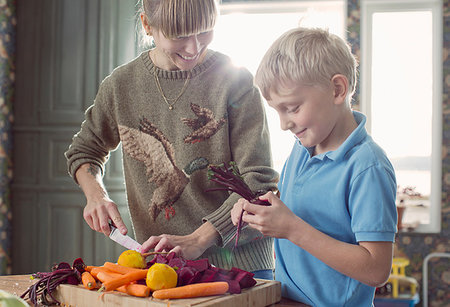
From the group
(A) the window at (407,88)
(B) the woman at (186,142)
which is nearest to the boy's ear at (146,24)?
(B) the woman at (186,142)

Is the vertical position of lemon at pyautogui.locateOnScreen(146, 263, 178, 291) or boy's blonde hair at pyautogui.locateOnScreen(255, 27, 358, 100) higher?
boy's blonde hair at pyautogui.locateOnScreen(255, 27, 358, 100)

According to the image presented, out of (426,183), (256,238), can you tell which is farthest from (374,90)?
(256,238)

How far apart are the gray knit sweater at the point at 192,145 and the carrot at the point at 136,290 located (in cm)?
41

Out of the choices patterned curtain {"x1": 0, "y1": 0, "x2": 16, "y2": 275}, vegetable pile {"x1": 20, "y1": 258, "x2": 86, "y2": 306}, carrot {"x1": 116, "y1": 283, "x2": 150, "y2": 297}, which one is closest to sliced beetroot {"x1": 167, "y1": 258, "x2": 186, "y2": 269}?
carrot {"x1": 116, "y1": 283, "x2": 150, "y2": 297}

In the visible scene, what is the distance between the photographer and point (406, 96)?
183 inches

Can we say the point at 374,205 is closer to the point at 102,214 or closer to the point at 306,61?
the point at 306,61

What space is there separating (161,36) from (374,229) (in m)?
0.75

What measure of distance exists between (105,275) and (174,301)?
210 mm

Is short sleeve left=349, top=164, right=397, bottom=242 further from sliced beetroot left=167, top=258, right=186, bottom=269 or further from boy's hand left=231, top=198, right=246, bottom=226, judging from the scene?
sliced beetroot left=167, top=258, right=186, bottom=269

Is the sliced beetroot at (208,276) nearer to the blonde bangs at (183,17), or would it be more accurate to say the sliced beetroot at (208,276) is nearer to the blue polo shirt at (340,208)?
the blue polo shirt at (340,208)

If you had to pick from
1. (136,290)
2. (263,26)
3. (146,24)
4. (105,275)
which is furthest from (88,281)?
(263,26)

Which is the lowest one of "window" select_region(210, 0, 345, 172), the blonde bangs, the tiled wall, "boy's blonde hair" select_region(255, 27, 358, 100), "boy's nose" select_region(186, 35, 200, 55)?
the tiled wall

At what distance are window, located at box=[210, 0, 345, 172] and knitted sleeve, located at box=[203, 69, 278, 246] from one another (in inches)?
122

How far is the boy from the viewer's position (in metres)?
1.04
